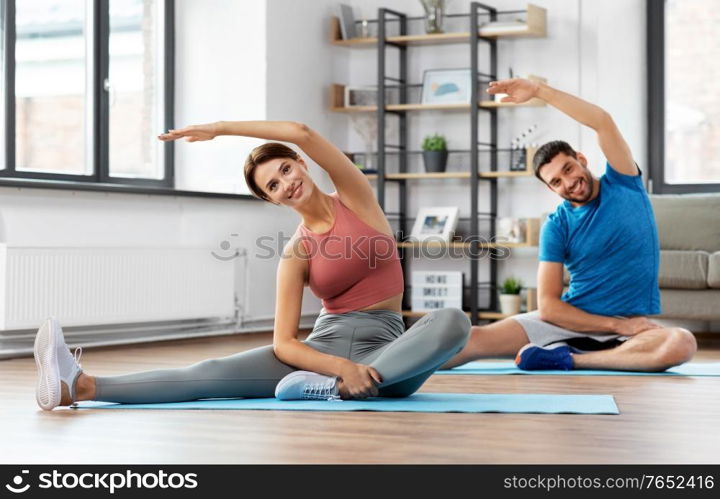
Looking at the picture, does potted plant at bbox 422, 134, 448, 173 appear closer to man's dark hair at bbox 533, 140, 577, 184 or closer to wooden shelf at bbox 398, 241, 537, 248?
wooden shelf at bbox 398, 241, 537, 248

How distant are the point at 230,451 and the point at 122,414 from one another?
0.63 meters

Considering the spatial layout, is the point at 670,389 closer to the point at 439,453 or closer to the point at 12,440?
the point at 439,453

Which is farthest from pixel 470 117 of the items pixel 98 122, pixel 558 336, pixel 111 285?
pixel 558 336

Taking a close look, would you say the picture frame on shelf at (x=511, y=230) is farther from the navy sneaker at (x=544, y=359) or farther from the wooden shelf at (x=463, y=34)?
the navy sneaker at (x=544, y=359)

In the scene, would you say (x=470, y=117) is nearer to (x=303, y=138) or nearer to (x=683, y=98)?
(x=683, y=98)

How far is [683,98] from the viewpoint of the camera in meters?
6.62

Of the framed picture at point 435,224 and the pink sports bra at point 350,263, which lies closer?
the pink sports bra at point 350,263

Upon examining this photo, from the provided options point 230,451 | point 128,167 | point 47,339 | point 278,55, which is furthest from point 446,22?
point 230,451

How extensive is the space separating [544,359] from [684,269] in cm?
174

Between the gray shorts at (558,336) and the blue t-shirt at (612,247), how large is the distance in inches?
4.6

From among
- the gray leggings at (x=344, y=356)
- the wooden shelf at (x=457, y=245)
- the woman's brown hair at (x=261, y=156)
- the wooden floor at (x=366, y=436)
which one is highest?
the woman's brown hair at (x=261, y=156)

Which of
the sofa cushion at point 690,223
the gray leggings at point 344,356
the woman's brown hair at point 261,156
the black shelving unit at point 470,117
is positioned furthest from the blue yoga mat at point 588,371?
the black shelving unit at point 470,117

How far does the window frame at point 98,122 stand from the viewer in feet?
17.3

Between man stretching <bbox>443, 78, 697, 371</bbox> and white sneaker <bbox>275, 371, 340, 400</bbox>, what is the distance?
3.68 ft
